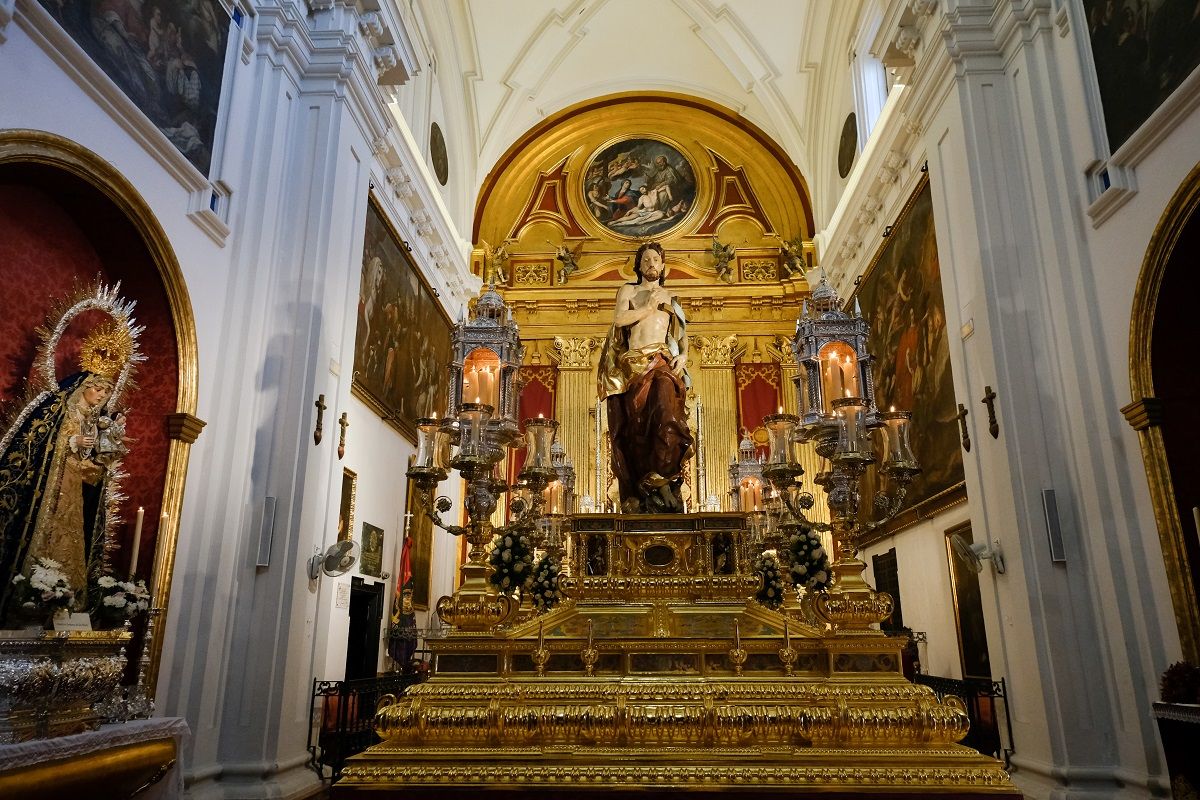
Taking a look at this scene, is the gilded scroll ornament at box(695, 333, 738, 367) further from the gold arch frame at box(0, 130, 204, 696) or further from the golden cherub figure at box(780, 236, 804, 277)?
the gold arch frame at box(0, 130, 204, 696)

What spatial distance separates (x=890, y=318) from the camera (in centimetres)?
1177

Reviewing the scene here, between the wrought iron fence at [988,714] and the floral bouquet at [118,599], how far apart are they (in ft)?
20.4

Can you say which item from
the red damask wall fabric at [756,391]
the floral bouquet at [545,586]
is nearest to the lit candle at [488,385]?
the floral bouquet at [545,586]

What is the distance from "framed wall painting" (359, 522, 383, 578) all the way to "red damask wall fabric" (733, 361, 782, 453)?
25.8 ft

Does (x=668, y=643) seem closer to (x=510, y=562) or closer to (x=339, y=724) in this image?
(x=510, y=562)

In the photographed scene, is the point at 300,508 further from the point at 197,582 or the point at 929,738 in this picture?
the point at 929,738

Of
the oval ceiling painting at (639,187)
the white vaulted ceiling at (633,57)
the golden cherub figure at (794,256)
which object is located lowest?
the golden cherub figure at (794,256)

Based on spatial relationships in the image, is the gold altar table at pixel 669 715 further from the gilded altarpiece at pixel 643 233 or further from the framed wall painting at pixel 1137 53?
the gilded altarpiece at pixel 643 233

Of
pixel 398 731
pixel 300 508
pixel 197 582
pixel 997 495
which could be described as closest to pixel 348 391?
pixel 300 508

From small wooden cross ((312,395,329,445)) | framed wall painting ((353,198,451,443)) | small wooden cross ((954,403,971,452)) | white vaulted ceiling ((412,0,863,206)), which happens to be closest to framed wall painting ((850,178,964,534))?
small wooden cross ((954,403,971,452))

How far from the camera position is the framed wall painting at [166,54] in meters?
5.30

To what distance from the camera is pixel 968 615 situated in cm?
902

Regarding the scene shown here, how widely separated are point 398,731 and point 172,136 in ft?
15.9

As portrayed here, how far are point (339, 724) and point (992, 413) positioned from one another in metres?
6.45
